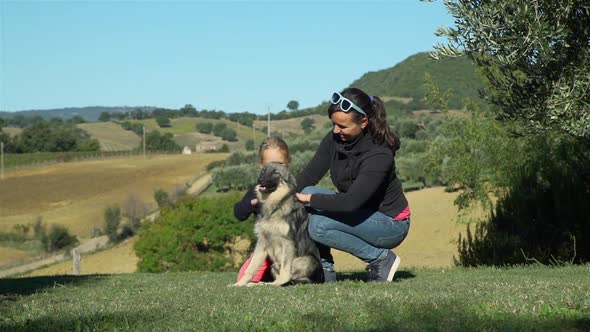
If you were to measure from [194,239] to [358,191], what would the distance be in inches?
1482

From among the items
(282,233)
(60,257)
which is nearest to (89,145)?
(60,257)

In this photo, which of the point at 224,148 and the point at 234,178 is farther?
the point at 224,148

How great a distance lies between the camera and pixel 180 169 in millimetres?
109812

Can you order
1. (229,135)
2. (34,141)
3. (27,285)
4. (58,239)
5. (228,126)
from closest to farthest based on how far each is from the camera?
(27,285)
(58,239)
(34,141)
(229,135)
(228,126)

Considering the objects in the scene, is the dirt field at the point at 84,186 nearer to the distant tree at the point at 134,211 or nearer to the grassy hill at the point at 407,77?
the distant tree at the point at 134,211

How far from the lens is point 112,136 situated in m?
167

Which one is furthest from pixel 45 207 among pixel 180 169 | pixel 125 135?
pixel 125 135

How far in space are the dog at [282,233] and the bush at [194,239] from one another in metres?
35.6

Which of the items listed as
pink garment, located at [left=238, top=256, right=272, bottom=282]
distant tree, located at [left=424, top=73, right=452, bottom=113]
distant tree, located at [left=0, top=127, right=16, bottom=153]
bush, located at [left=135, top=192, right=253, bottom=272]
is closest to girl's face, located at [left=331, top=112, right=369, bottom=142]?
pink garment, located at [left=238, top=256, right=272, bottom=282]

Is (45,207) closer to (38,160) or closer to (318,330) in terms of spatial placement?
(38,160)

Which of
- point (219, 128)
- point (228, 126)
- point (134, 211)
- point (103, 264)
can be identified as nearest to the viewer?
point (103, 264)

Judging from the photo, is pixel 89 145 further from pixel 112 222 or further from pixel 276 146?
pixel 276 146

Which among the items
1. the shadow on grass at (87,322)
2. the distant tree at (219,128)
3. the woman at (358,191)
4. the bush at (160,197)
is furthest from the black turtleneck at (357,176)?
the distant tree at (219,128)

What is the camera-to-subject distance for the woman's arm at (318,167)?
366 inches
